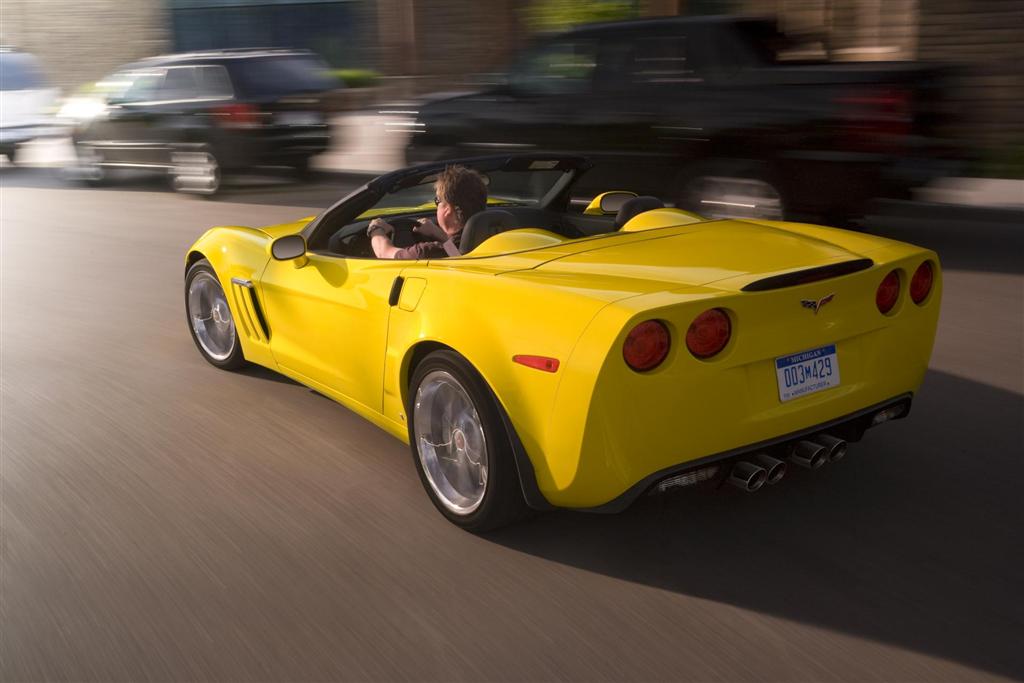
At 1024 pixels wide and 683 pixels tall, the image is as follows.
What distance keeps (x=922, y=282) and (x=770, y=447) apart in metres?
0.90

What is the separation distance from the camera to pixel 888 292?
12.3ft

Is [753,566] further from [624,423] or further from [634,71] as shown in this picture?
[634,71]

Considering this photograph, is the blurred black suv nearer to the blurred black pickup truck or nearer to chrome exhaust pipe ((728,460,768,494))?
the blurred black pickup truck

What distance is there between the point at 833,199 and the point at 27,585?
20.3ft

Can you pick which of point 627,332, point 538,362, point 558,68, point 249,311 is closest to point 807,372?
point 627,332

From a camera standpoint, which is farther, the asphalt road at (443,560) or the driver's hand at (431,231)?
the driver's hand at (431,231)

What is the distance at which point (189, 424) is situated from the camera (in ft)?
16.8

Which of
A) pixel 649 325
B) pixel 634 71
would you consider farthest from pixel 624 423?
pixel 634 71

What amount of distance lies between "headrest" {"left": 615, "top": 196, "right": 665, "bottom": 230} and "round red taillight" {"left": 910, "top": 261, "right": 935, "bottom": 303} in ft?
3.99

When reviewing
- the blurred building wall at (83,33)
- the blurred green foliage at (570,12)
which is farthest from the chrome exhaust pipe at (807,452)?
the blurred building wall at (83,33)

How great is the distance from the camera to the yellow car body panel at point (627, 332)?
126 inches

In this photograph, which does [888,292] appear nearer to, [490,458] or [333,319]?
[490,458]

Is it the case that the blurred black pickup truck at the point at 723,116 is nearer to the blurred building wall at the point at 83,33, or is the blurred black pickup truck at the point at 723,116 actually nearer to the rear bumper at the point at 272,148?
the rear bumper at the point at 272,148

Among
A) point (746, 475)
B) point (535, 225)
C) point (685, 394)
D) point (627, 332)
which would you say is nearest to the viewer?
point (627, 332)
